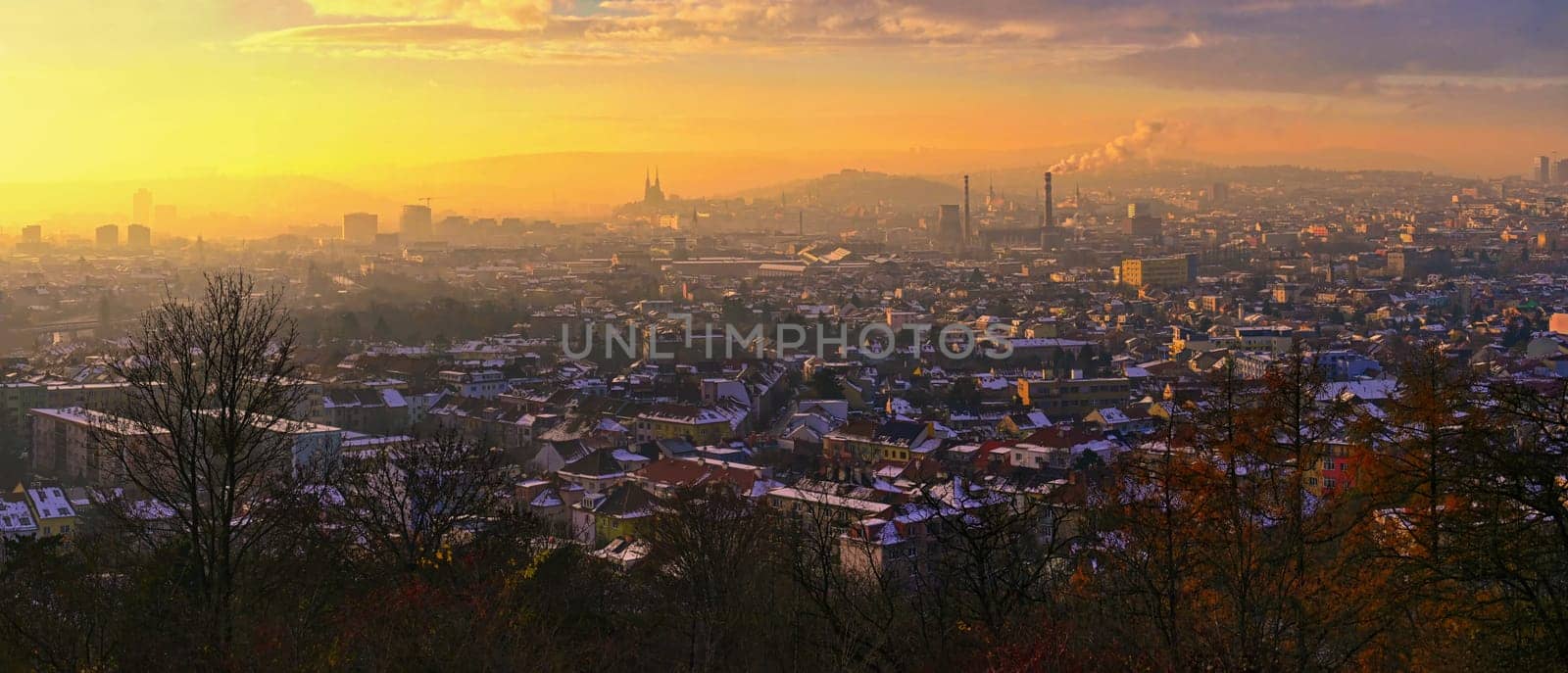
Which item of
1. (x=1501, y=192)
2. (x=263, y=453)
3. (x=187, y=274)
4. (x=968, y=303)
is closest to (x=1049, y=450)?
(x=263, y=453)

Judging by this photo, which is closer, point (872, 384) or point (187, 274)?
point (872, 384)

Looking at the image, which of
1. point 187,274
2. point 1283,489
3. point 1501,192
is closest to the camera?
point 1283,489

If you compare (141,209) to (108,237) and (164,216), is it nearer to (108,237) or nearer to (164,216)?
(164,216)

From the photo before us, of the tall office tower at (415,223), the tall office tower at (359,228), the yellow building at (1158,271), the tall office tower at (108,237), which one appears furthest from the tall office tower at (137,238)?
the yellow building at (1158,271)

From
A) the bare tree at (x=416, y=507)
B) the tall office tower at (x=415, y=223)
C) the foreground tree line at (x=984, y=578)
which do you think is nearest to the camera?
the foreground tree line at (x=984, y=578)

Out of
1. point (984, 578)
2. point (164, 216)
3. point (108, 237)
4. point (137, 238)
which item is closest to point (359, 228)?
point (164, 216)

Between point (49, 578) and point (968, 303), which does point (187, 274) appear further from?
point (49, 578)

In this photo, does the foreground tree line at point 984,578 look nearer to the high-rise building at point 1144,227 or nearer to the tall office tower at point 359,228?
the high-rise building at point 1144,227
